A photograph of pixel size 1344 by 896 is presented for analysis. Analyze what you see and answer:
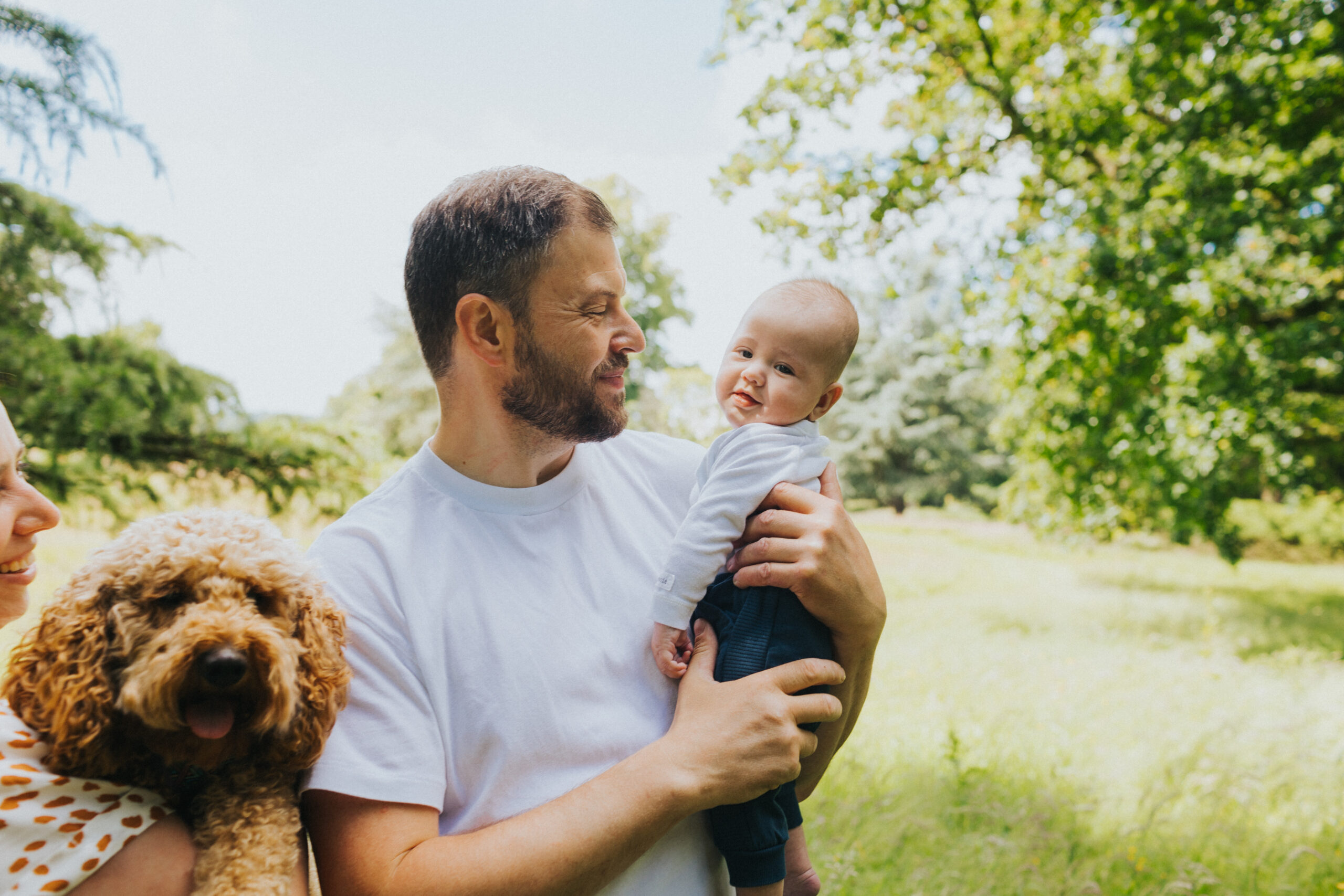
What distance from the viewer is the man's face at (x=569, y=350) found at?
1.62m

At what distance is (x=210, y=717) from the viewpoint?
111 cm

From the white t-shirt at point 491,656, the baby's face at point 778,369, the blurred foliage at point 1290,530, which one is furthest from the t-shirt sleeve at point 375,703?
the blurred foliage at point 1290,530

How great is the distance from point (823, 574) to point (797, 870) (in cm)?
85

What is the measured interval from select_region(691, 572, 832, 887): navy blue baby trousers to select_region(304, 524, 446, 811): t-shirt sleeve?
23.2 inches

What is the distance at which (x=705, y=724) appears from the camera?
1.41 m

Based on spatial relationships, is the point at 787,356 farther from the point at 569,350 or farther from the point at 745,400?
the point at 569,350

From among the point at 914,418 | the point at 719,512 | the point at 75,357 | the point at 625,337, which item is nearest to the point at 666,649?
the point at 719,512

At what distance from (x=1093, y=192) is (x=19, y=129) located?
8.82 m

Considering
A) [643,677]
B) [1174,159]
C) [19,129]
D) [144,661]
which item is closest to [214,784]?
[144,661]

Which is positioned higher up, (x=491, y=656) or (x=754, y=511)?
(x=754, y=511)

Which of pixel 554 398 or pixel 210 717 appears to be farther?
pixel 554 398

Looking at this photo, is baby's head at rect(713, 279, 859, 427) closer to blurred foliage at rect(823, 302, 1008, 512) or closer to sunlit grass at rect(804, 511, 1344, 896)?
sunlit grass at rect(804, 511, 1344, 896)

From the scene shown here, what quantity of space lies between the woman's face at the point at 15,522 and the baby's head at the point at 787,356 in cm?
143

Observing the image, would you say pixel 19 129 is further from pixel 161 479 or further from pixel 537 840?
pixel 537 840
